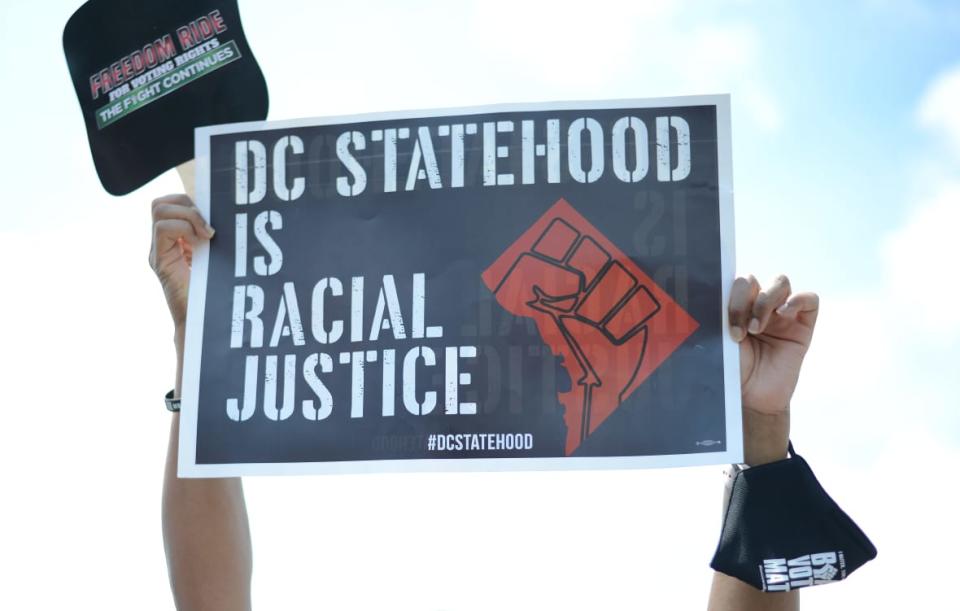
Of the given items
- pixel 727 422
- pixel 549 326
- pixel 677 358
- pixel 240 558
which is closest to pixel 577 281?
pixel 549 326

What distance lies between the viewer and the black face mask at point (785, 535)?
2.26m

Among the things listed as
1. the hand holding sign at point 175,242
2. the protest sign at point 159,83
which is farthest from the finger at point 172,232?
the protest sign at point 159,83

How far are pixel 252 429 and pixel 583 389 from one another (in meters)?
0.74

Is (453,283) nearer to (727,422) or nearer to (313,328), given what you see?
A: (313,328)

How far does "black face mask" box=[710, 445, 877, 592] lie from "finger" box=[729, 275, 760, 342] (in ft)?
1.17

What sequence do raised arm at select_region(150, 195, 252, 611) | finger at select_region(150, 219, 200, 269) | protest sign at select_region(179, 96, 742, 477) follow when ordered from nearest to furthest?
protest sign at select_region(179, 96, 742, 477) → finger at select_region(150, 219, 200, 269) → raised arm at select_region(150, 195, 252, 611)

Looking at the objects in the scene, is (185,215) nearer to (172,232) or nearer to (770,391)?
(172,232)

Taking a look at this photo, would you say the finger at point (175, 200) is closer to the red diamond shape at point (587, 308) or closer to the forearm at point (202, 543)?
the forearm at point (202, 543)

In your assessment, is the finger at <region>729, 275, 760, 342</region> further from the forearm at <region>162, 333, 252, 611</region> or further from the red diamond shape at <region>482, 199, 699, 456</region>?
the forearm at <region>162, 333, 252, 611</region>

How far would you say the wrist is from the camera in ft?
8.02

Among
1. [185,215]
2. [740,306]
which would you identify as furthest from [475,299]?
[185,215]

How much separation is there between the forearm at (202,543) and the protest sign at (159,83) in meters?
0.73

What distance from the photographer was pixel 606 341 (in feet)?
7.41

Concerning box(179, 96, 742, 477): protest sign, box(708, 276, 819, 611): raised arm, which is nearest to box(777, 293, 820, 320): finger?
box(708, 276, 819, 611): raised arm
